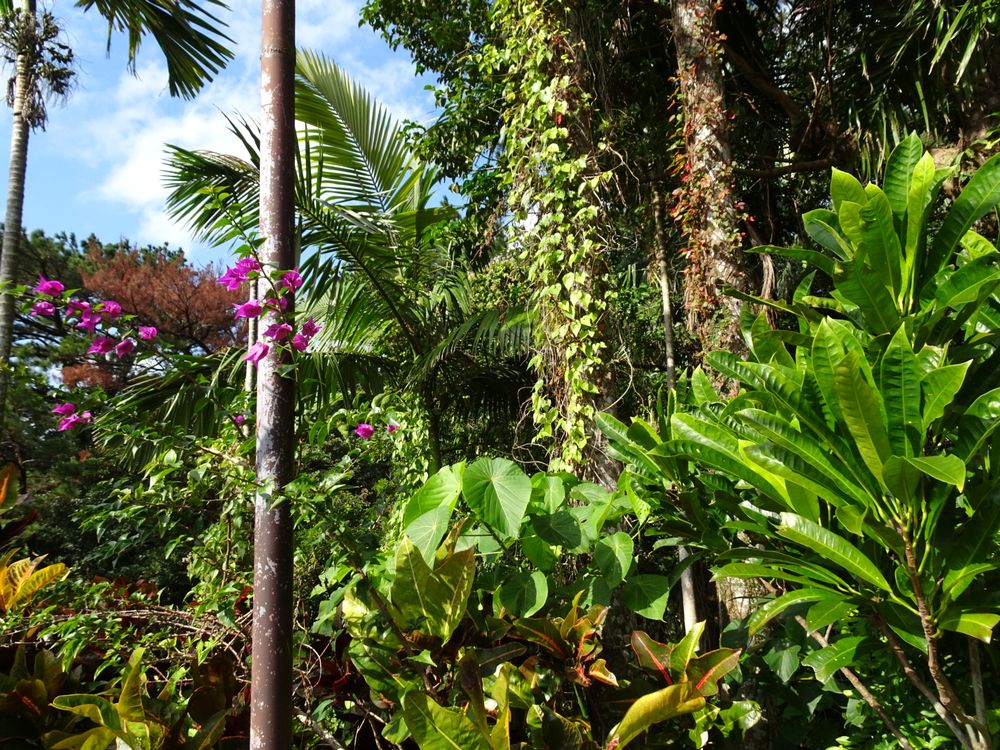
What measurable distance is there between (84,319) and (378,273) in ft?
8.73

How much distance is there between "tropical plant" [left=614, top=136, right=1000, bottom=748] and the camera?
3.84ft

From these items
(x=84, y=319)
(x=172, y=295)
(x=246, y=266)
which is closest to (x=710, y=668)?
(x=246, y=266)

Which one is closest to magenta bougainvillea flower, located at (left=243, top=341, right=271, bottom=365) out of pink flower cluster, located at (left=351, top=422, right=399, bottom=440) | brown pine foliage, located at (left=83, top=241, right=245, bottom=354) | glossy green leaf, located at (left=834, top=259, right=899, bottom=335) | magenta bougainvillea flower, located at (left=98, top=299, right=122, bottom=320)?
pink flower cluster, located at (left=351, top=422, right=399, bottom=440)

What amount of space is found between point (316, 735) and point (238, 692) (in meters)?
0.26

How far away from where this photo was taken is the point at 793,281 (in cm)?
545

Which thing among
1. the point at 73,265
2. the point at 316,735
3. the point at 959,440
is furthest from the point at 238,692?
the point at 73,265

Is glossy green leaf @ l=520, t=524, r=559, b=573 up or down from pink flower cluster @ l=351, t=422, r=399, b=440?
down

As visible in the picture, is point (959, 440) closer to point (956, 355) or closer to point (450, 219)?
point (956, 355)

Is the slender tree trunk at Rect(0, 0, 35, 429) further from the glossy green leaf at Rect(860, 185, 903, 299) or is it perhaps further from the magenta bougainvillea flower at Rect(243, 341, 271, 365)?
the glossy green leaf at Rect(860, 185, 903, 299)

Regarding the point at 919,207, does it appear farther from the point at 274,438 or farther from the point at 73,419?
the point at 73,419

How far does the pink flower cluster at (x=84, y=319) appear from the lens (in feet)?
6.05

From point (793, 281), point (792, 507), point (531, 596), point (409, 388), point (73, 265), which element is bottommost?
point (531, 596)

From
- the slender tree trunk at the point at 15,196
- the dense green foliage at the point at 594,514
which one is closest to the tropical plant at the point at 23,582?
the dense green foliage at the point at 594,514

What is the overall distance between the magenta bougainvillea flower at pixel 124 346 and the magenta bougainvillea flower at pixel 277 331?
21.3 inches
